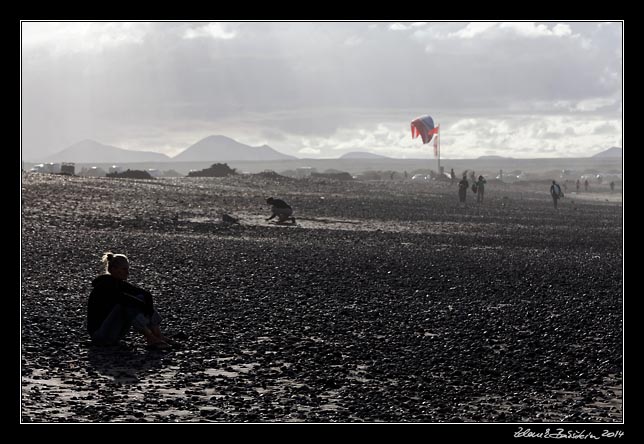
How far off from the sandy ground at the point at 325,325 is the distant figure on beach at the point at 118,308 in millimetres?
208

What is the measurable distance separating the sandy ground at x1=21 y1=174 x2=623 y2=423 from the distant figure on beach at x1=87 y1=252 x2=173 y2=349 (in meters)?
0.21

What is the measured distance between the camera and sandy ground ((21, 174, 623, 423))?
10.0 metres

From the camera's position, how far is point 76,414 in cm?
926

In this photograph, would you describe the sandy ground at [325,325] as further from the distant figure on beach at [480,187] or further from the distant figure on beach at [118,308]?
the distant figure on beach at [480,187]

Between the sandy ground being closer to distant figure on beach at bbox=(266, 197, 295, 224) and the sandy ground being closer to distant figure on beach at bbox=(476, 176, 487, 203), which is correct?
distant figure on beach at bbox=(266, 197, 295, 224)

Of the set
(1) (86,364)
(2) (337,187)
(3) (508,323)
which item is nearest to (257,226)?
(3) (508,323)

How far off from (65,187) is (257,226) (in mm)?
12385

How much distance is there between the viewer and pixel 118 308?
464 inches

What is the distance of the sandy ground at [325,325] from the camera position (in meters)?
10.0

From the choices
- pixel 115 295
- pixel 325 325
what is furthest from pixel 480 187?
pixel 115 295

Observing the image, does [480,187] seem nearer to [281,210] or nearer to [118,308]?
[281,210]

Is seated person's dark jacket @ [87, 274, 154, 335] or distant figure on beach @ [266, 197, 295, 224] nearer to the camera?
seated person's dark jacket @ [87, 274, 154, 335]

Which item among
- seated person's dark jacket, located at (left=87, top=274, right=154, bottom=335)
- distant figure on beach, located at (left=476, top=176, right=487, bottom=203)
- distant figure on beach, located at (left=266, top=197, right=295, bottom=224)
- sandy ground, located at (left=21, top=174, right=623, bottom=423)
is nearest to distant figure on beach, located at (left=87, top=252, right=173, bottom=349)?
seated person's dark jacket, located at (left=87, top=274, right=154, bottom=335)

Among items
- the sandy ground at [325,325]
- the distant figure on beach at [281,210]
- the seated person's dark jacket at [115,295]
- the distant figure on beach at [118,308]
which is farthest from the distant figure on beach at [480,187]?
the seated person's dark jacket at [115,295]
